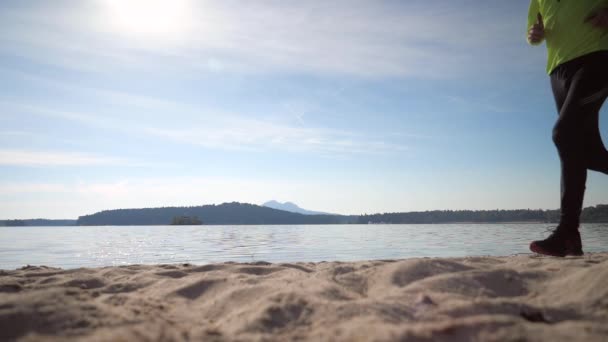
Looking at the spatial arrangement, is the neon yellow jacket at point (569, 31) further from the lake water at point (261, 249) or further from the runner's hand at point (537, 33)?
the lake water at point (261, 249)

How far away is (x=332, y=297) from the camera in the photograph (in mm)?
2025

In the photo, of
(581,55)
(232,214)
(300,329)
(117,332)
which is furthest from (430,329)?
(232,214)

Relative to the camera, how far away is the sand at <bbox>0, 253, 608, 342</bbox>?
139 cm

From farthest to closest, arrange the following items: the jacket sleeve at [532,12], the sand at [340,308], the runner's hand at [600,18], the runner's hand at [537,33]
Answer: the jacket sleeve at [532,12] → the runner's hand at [537,33] → the runner's hand at [600,18] → the sand at [340,308]

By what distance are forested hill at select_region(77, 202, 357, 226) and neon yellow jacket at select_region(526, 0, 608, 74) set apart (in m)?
90.4

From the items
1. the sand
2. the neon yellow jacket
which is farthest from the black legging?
Result: the sand

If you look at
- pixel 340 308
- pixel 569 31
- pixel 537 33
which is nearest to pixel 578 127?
pixel 569 31

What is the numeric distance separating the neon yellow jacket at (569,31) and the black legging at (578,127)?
91mm

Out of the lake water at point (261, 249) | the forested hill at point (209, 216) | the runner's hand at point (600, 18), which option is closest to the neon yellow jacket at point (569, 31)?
the runner's hand at point (600, 18)

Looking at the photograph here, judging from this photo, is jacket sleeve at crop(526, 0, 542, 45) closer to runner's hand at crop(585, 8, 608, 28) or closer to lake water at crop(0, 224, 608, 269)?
runner's hand at crop(585, 8, 608, 28)

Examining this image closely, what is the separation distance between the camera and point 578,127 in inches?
130

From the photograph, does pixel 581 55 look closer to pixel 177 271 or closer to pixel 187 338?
pixel 187 338

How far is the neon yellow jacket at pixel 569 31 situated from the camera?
3.28 meters

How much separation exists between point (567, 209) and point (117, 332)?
3.85 metres
